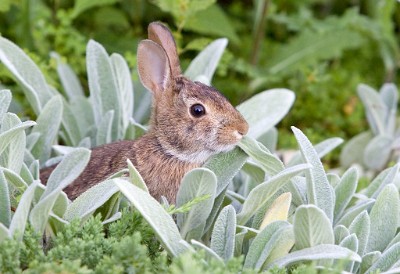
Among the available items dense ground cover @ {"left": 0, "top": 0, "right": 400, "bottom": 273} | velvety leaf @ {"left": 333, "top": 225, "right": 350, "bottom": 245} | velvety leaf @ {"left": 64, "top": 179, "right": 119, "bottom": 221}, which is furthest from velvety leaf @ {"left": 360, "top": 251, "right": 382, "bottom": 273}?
velvety leaf @ {"left": 64, "top": 179, "right": 119, "bottom": 221}

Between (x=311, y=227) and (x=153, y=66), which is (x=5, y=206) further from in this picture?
(x=311, y=227)

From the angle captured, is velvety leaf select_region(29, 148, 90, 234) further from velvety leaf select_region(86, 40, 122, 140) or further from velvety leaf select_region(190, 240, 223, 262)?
velvety leaf select_region(86, 40, 122, 140)

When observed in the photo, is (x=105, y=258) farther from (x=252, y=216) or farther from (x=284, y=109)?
(x=284, y=109)

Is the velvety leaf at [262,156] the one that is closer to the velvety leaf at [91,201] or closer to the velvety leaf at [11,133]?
the velvety leaf at [91,201]

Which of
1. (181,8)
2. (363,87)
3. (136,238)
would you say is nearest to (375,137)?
(363,87)

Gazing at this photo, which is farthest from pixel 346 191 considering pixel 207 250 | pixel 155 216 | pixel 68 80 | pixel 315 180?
pixel 68 80

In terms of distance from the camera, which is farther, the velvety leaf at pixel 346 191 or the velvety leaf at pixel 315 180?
the velvety leaf at pixel 346 191

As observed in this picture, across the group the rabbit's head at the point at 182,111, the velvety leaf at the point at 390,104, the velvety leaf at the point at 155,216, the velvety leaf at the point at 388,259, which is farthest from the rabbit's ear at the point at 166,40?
the velvety leaf at the point at 390,104
